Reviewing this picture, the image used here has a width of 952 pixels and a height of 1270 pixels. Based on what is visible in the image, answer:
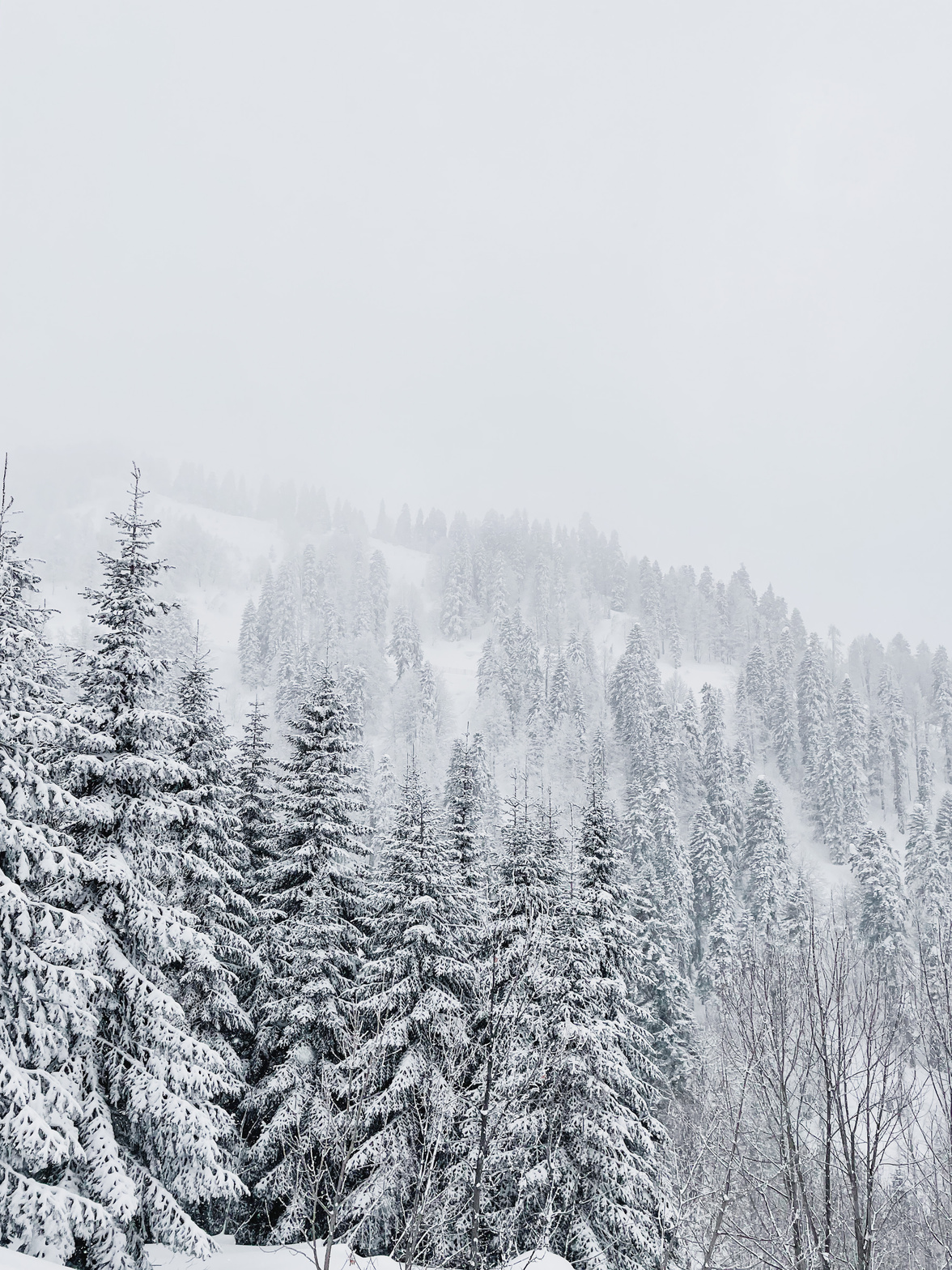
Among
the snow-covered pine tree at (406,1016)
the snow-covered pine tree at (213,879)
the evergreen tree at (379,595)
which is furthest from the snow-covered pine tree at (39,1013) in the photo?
the evergreen tree at (379,595)

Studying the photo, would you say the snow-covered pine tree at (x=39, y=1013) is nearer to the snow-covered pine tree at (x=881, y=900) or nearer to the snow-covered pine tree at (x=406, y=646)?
the snow-covered pine tree at (x=881, y=900)

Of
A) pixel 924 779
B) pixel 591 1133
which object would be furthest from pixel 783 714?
pixel 591 1133

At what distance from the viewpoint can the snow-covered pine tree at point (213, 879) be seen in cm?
1631

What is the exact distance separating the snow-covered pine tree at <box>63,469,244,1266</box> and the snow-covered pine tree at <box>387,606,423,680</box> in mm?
104682

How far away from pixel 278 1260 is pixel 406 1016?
4995 millimetres

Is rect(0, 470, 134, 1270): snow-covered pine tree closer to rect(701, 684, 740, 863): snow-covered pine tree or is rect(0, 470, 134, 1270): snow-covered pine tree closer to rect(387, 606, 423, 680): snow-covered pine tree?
rect(701, 684, 740, 863): snow-covered pine tree

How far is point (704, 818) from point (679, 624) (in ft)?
289

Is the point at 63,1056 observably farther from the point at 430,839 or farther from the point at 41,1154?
the point at 430,839

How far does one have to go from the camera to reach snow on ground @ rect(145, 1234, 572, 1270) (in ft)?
41.4

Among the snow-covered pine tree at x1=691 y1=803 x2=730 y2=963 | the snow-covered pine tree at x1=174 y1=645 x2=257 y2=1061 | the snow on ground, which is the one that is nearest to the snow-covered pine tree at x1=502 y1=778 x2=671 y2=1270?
the snow on ground

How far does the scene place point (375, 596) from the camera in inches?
5645

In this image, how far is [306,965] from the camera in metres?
18.0

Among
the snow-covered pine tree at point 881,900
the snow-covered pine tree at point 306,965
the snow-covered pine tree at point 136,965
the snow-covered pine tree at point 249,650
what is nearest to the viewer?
the snow-covered pine tree at point 136,965

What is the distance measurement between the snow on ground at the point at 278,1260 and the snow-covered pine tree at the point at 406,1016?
0.92m
